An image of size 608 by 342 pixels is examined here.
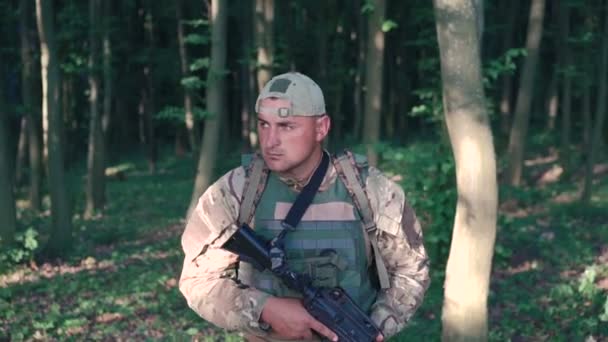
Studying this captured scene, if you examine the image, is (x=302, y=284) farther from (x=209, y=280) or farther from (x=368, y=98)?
(x=368, y=98)

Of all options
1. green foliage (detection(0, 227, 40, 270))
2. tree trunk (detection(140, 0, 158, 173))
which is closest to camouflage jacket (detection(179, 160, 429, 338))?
green foliage (detection(0, 227, 40, 270))

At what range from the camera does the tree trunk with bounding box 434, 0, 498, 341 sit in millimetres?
5754

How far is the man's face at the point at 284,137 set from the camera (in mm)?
3023

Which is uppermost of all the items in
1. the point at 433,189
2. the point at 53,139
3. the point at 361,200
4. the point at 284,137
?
the point at 284,137

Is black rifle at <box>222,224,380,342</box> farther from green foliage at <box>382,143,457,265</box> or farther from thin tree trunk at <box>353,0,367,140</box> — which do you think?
thin tree trunk at <box>353,0,367,140</box>

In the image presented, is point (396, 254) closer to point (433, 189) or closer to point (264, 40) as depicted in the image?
point (433, 189)

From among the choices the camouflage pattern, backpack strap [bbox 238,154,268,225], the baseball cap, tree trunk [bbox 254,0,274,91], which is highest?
tree trunk [bbox 254,0,274,91]

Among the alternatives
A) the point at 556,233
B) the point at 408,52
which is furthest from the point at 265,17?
the point at 408,52

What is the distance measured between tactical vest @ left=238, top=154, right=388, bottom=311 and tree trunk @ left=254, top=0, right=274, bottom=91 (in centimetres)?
1097

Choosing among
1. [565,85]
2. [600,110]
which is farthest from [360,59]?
[600,110]

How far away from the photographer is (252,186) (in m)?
3.12

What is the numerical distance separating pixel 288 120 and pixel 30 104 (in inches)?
680

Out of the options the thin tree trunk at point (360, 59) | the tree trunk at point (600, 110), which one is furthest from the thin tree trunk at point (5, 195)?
the thin tree trunk at point (360, 59)

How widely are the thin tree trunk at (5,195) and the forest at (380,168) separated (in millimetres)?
25
